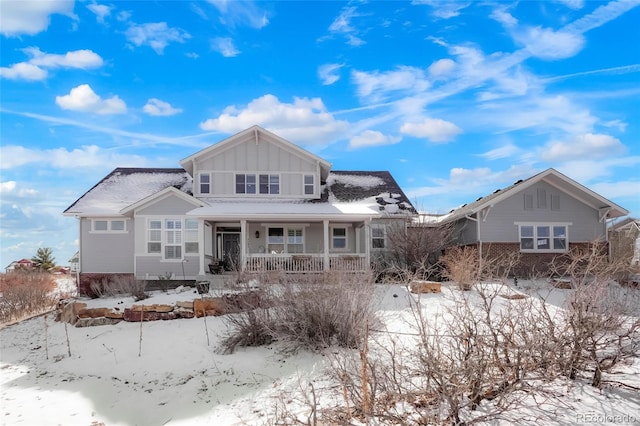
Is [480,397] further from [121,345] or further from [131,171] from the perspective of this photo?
[131,171]

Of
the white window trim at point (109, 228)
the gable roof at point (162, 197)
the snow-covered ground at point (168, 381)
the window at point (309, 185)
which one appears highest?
the window at point (309, 185)

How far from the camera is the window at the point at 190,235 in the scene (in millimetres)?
20312

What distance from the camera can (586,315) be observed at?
675cm

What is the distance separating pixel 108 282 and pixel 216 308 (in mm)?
9105

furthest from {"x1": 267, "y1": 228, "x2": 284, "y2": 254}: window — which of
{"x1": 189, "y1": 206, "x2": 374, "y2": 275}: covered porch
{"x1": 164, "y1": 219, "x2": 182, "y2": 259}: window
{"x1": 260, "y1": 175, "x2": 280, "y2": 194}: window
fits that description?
{"x1": 164, "y1": 219, "x2": 182, "y2": 259}: window

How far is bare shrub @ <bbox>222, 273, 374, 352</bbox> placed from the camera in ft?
32.0

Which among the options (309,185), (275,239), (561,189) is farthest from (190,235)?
(561,189)

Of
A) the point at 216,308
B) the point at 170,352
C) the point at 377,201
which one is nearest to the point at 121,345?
the point at 170,352

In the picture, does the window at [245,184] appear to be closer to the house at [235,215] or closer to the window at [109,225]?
the house at [235,215]

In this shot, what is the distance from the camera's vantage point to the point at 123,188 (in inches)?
939

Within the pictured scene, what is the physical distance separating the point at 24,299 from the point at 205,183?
8559 mm

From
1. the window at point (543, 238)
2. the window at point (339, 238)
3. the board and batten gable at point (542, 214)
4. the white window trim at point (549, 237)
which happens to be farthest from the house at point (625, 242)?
the window at point (339, 238)

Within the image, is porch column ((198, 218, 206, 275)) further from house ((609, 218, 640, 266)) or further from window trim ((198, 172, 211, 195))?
house ((609, 218, 640, 266))

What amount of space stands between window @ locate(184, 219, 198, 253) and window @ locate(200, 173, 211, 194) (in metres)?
2.32
